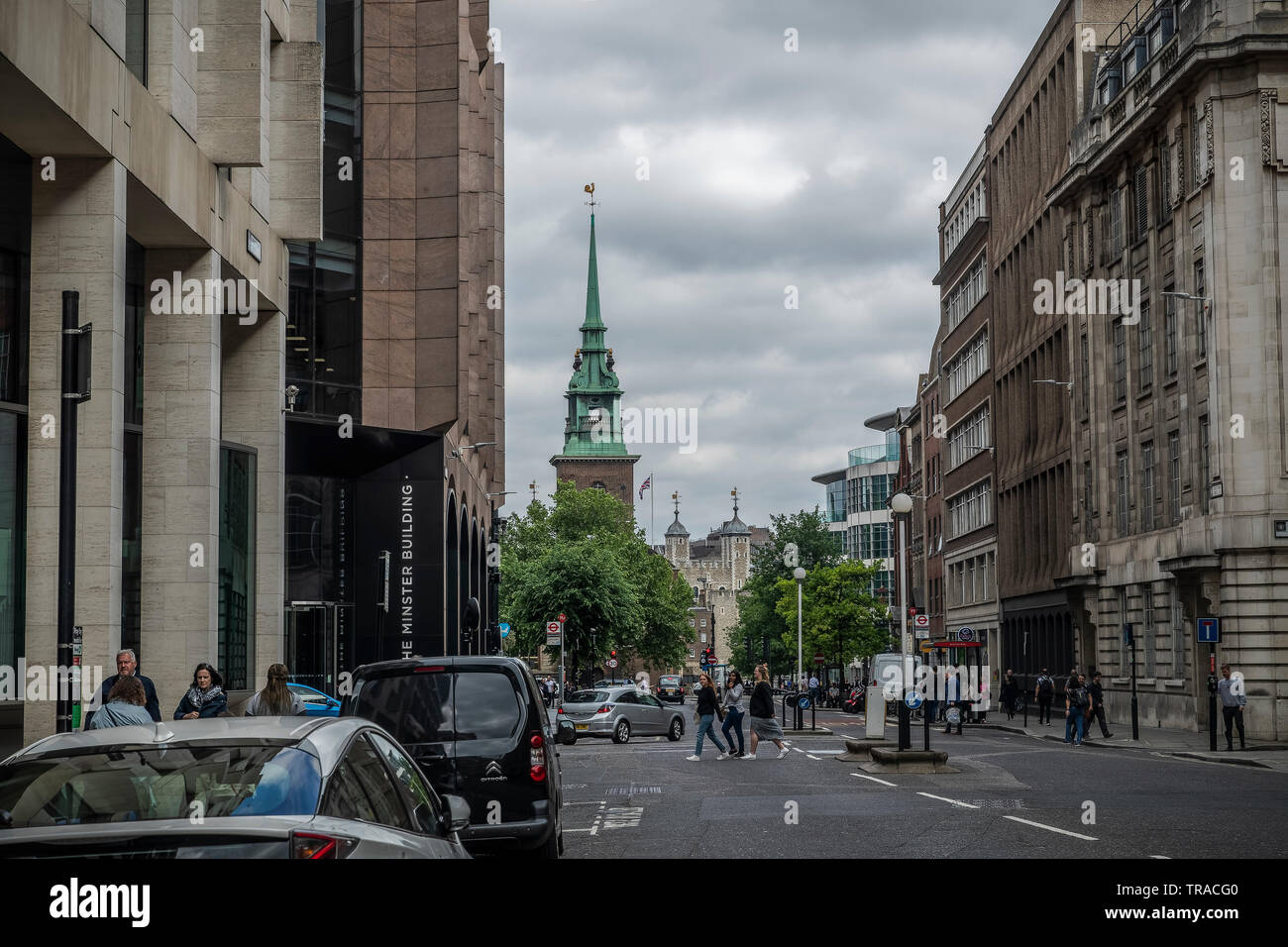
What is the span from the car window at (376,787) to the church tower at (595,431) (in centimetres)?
16322

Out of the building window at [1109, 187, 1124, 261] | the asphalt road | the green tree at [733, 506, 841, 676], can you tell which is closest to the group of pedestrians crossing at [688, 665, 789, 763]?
the asphalt road

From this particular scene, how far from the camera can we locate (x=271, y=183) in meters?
29.8

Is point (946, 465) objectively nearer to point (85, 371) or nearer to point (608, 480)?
point (85, 371)

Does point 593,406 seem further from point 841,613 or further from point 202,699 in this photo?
point 202,699

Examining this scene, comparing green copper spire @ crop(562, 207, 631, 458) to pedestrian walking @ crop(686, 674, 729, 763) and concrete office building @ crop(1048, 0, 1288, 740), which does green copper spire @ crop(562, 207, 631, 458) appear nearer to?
concrete office building @ crop(1048, 0, 1288, 740)

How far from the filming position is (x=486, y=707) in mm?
12680

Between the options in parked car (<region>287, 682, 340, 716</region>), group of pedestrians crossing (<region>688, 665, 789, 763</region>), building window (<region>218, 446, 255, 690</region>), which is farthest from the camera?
group of pedestrians crossing (<region>688, 665, 789, 763</region>)

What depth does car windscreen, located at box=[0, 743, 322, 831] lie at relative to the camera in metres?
5.76

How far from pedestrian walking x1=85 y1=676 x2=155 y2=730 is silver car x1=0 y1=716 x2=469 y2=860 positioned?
26.7ft

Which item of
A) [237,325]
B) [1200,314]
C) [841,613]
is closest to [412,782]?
[237,325]

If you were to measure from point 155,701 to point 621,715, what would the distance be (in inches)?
989

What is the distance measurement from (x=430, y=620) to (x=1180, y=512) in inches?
817

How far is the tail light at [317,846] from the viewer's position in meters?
5.45
